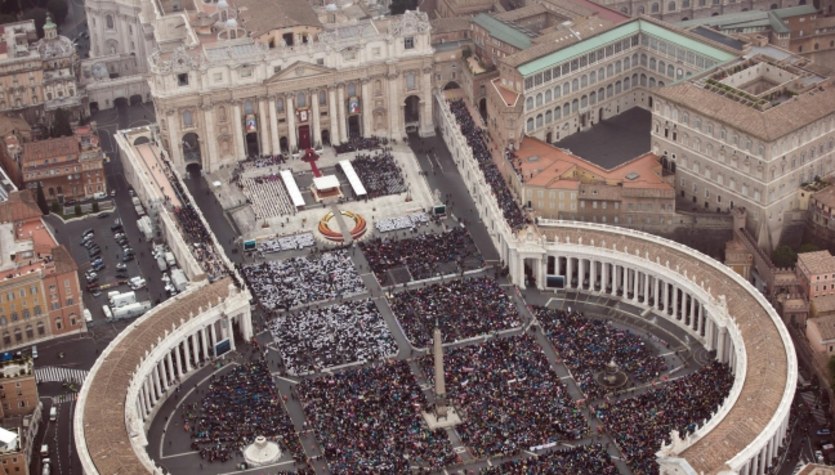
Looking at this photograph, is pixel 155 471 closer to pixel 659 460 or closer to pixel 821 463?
pixel 659 460

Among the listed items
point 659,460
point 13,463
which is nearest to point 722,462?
point 659,460

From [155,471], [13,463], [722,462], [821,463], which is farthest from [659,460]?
[13,463]

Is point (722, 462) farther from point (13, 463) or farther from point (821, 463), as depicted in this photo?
point (13, 463)

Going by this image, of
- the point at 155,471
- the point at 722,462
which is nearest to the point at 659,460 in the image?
the point at 722,462

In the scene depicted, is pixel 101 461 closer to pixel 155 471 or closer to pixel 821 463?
pixel 155 471

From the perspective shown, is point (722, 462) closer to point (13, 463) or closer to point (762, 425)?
point (762, 425)

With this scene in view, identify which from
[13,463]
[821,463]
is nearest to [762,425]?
[821,463]
